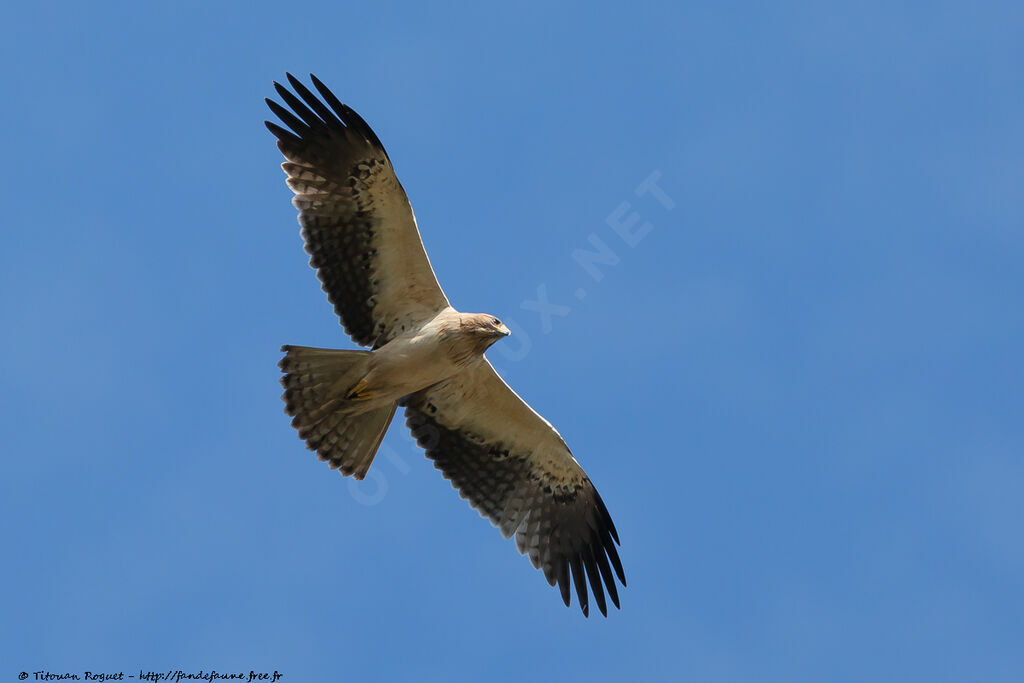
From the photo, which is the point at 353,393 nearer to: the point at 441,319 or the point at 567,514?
the point at 441,319

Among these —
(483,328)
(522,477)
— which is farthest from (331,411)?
(522,477)

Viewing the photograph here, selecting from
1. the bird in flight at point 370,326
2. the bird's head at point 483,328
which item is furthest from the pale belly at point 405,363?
the bird's head at point 483,328

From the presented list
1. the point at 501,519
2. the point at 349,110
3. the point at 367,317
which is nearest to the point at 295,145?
the point at 349,110

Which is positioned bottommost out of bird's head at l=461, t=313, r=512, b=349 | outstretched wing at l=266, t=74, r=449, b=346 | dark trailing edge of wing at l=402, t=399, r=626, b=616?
dark trailing edge of wing at l=402, t=399, r=626, b=616

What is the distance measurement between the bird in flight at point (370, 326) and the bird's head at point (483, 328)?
0.04 ft

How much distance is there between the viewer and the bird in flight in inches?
440

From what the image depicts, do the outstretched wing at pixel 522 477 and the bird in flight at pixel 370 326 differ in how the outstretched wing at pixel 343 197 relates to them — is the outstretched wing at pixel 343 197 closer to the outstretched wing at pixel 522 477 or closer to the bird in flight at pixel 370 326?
the bird in flight at pixel 370 326

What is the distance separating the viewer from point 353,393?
36.7 ft

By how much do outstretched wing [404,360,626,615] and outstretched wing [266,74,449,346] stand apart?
4.65 feet

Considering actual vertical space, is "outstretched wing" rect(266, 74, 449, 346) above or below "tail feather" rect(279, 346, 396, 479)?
above

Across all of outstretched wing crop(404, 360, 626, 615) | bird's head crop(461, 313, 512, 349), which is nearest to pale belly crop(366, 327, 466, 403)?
bird's head crop(461, 313, 512, 349)

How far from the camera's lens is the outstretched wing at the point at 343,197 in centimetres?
1121

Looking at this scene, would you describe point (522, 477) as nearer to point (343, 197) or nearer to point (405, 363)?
point (405, 363)

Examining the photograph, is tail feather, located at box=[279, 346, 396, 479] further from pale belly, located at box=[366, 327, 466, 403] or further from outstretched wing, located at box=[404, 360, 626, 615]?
outstretched wing, located at box=[404, 360, 626, 615]
